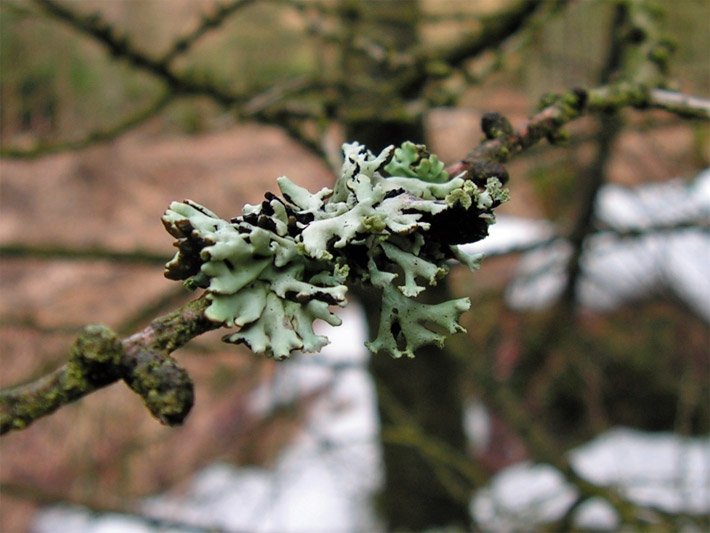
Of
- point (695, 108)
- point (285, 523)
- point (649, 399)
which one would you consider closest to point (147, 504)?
point (285, 523)

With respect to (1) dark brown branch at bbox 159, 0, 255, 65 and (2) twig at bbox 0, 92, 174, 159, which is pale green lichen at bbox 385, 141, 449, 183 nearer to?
(1) dark brown branch at bbox 159, 0, 255, 65

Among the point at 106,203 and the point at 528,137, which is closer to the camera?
the point at 528,137

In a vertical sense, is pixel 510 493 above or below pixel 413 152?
above

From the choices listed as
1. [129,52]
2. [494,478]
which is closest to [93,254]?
[129,52]

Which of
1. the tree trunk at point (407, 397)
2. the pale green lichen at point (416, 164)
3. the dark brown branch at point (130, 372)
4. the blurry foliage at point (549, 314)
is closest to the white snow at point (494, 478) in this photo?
the blurry foliage at point (549, 314)

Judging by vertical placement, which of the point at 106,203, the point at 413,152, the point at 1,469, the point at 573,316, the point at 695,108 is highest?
the point at 106,203

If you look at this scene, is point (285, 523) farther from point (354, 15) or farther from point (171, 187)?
point (171, 187)

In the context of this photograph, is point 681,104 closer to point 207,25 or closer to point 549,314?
point 207,25
